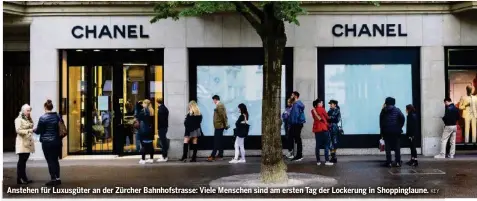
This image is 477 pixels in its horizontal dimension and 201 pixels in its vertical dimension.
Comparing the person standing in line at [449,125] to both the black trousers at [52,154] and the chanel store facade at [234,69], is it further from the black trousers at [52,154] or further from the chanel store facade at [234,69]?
the black trousers at [52,154]

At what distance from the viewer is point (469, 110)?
16.7m

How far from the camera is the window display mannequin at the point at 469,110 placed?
16516 mm

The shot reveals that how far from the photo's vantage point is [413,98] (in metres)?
16.3

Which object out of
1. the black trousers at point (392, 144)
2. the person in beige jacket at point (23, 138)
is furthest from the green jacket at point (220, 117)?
the person in beige jacket at point (23, 138)

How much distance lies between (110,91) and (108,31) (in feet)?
5.85

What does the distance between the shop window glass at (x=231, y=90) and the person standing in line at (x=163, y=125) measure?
1552 mm

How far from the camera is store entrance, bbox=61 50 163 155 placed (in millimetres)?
16375

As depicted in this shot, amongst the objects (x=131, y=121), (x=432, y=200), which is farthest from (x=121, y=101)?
(x=432, y=200)

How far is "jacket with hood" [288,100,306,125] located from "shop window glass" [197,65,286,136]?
4.83ft

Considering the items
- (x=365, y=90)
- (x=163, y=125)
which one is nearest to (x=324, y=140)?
(x=365, y=90)

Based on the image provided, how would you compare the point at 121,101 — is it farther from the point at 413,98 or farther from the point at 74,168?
the point at 413,98

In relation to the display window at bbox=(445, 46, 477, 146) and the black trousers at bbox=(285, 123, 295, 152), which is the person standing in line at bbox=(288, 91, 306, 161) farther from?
the display window at bbox=(445, 46, 477, 146)

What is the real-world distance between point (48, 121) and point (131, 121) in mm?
5325

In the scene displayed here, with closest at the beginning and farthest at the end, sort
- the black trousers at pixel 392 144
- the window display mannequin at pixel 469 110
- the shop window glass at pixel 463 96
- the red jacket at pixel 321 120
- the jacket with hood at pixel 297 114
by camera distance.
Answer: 1. the black trousers at pixel 392 144
2. the red jacket at pixel 321 120
3. the jacket with hood at pixel 297 114
4. the window display mannequin at pixel 469 110
5. the shop window glass at pixel 463 96
